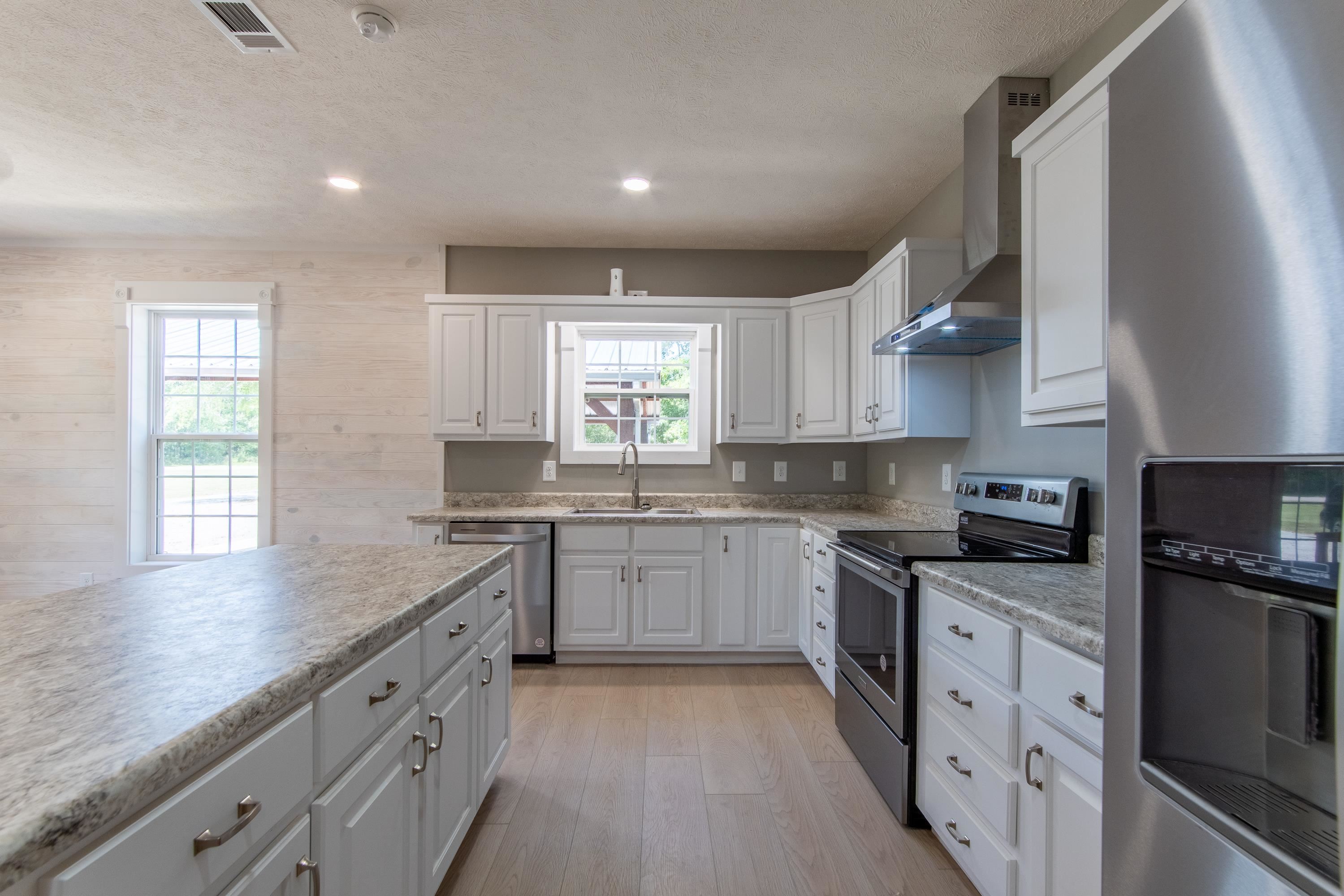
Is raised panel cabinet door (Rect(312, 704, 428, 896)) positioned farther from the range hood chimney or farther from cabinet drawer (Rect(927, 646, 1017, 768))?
the range hood chimney

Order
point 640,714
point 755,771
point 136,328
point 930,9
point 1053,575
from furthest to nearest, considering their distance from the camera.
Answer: point 136,328 < point 640,714 < point 755,771 < point 930,9 < point 1053,575

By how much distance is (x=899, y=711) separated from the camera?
1.93m

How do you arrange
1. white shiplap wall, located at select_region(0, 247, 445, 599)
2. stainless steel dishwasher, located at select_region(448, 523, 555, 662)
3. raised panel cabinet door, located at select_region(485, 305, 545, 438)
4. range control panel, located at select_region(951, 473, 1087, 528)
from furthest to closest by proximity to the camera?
white shiplap wall, located at select_region(0, 247, 445, 599) < raised panel cabinet door, located at select_region(485, 305, 545, 438) < stainless steel dishwasher, located at select_region(448, 523, 555, 662) < range control panel, located at select_region(951, 473, 1087, 528)

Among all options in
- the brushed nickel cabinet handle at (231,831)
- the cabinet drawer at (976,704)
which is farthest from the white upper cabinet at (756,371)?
the brushed nickel cabinet handle at (231,831)

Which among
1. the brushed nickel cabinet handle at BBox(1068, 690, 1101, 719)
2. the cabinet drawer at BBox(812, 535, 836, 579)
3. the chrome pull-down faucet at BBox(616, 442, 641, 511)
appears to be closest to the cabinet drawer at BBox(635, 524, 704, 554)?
the chrome pull-down faucet at BBox(616, 442, 641, 511)

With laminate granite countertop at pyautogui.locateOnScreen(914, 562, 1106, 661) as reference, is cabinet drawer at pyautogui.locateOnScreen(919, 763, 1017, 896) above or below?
below

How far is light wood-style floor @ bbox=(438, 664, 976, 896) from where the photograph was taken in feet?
5.55

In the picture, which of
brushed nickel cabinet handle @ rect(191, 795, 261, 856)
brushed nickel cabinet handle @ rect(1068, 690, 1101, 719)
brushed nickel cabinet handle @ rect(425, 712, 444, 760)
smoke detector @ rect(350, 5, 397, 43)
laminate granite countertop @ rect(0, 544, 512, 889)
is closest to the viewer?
laminate granite countertop @ rect(0, 544, 512, 889)

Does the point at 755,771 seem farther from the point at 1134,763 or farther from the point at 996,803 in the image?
the point at 1134,763

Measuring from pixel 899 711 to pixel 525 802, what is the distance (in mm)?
1276

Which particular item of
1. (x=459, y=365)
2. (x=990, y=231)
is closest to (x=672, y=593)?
(x=459, y=365)

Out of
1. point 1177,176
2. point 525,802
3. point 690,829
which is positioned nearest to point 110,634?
point 525,802

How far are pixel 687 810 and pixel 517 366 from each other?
2539 mm

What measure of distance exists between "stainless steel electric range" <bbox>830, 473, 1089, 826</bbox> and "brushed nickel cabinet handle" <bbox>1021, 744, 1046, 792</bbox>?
1.78ft
